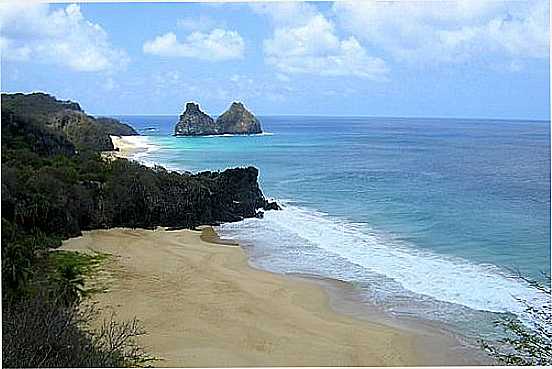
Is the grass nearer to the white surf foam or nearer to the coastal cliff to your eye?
the coastal cliff

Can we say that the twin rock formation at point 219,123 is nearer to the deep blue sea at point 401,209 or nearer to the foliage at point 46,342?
the deep blue sea at point 401,209

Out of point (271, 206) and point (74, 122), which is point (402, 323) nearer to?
point (271, 206)

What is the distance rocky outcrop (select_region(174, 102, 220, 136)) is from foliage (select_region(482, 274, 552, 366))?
400cm

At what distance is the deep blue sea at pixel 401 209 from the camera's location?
5.52m

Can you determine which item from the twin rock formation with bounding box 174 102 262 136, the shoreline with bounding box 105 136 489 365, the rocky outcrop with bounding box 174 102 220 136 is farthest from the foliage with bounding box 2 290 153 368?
the rocky outcrop with bounding box 174 102 220 136

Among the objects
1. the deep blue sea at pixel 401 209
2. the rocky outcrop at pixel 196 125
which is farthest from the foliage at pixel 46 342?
the rocky outcrop at pixel 196 125

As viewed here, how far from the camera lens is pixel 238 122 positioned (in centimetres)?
839

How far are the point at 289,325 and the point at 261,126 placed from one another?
14.7 feet

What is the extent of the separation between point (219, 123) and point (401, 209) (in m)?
2.73

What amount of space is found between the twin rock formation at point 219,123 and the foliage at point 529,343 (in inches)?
140

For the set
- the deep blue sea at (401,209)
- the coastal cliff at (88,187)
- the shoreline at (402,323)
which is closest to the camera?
the shoreline at (402,323)

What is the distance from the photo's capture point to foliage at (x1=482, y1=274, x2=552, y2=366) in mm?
3109

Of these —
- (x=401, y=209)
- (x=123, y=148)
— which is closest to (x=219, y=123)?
(x=123, y=148)

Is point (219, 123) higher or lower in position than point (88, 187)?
higher
